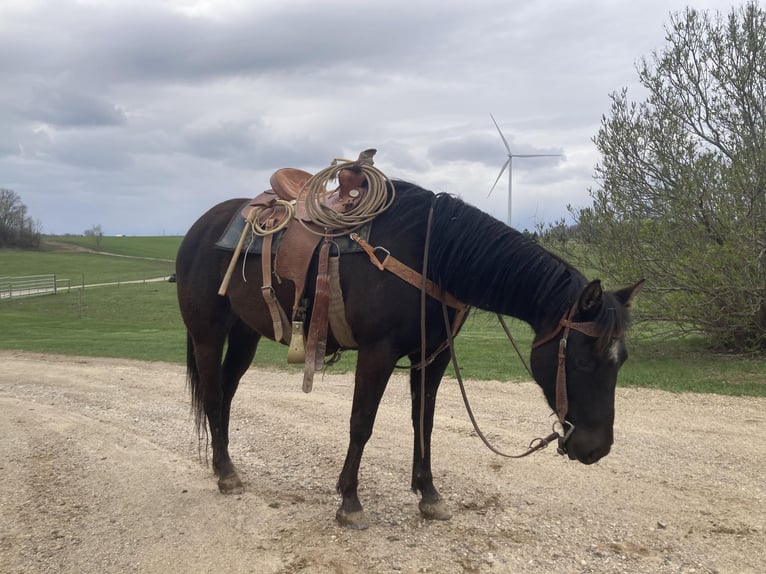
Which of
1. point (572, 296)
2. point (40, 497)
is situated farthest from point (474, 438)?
point (40, 497)

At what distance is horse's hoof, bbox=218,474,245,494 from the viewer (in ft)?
14.6

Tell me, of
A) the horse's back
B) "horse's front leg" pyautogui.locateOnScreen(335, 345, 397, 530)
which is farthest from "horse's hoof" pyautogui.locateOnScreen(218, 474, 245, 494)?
the horse's back

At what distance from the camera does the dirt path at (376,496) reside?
11.3 ft

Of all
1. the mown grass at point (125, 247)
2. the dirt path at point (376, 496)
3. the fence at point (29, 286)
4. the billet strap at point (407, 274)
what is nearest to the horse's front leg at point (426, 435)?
the dirt path at point (376, 496)

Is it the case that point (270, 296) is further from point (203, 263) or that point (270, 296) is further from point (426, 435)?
point (426, 435)

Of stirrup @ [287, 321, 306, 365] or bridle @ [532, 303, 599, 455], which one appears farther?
stirrup @ [287, 321, 306, 365]

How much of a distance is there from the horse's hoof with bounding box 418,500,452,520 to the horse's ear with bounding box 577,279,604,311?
172cm

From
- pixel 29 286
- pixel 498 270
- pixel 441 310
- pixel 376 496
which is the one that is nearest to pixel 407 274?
pixel 441 310

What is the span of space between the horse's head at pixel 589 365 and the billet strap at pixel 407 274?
70 centimetres

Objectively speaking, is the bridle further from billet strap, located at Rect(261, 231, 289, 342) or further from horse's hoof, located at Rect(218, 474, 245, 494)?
horse's hoof, located at Rect(218, 474, 245, 494)

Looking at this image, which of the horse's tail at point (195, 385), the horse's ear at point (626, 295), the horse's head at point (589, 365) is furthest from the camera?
the horse's tail at point (195, 385)

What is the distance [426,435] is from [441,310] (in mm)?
992

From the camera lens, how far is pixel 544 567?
332 cm

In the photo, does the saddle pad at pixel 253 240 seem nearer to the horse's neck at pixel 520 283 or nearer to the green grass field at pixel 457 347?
the horse's neck at pixel 520 283
